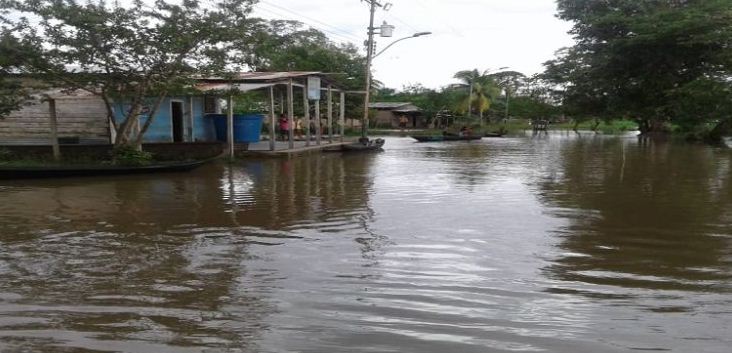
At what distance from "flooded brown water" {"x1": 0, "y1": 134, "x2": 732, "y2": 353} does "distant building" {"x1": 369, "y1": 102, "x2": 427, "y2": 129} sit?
4986cm

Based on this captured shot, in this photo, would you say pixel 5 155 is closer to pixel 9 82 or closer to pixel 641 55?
pixel 9 82

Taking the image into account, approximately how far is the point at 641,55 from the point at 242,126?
73.2 feet

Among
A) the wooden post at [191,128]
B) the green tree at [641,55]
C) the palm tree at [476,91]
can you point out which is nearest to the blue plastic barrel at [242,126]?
the wooden post at [191,128]

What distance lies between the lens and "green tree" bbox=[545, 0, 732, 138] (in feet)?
88.2

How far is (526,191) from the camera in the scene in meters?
11.7

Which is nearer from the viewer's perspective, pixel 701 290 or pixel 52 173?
pixel 701 290

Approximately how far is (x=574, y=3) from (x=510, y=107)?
108 ft

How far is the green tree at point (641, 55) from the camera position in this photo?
2688cm

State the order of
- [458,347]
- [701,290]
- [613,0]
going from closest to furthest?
[458,347]
[701,290]
[613,0]

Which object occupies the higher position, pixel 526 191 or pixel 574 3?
pixel 574 3

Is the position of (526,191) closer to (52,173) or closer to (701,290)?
(701,290)

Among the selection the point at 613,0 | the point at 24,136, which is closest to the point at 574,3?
the point at 613,0

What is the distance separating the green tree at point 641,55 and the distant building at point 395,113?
74.2 ft

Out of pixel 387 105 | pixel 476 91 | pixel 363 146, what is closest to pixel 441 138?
pixel 363 146
